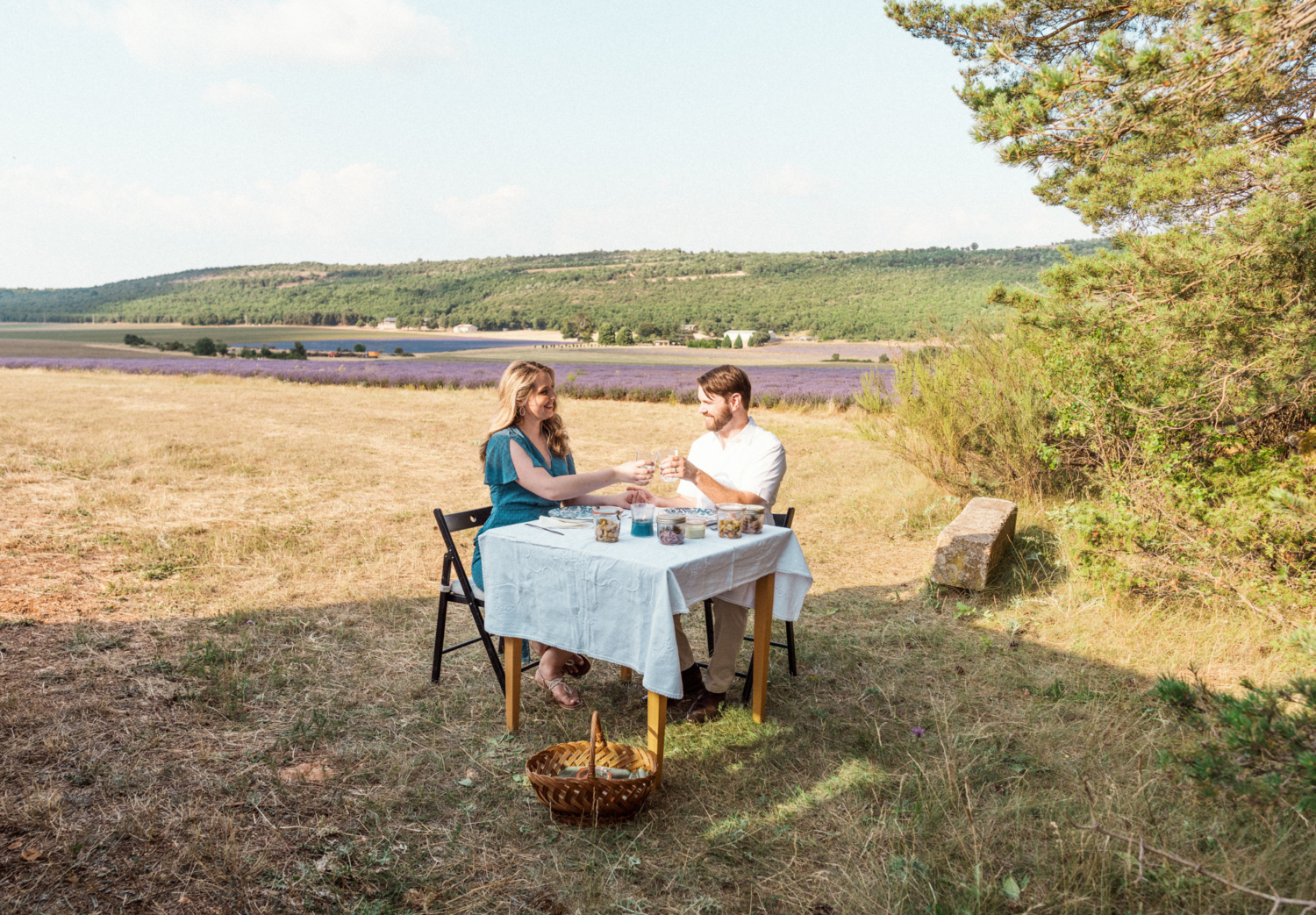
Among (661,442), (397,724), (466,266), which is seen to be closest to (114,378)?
(661,442)

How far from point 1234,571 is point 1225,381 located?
961 mm

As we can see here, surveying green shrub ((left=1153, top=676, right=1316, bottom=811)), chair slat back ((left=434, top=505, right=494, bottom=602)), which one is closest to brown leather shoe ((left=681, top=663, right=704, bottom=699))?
chair slat back ((left=434, top=505, right=494, bottom=602))

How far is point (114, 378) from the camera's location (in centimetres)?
2347

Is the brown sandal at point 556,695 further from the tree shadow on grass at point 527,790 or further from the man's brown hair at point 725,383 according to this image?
the man's brown hair at point 725,383

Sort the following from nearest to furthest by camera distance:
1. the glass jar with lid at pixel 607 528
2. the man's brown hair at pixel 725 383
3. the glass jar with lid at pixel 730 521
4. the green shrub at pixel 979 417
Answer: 1. the glass jar with lid at pixel 607 528
2. the glass jar with lid at pixel 730 521
3. the man's brown hair at pixel 725 383
4. the green shrub at pixel 979 417

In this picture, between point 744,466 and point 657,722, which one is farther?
point 744,466

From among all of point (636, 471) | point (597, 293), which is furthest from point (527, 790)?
point (597, 293)

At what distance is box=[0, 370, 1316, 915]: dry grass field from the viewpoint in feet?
7.19

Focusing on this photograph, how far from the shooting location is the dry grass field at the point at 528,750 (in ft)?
7.19

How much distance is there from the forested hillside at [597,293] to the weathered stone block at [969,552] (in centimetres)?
3560

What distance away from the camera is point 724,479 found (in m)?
3.56

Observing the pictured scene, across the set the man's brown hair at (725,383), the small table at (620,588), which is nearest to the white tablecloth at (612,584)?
the small table at (620,588)

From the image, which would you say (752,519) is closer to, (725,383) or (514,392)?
(725,383)

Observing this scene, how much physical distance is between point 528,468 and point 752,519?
905 mm
